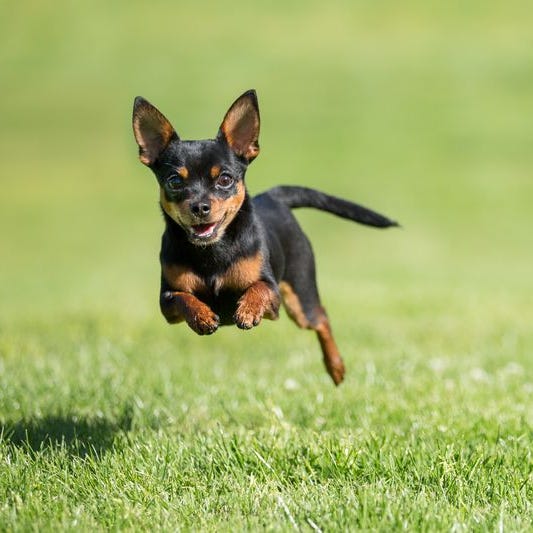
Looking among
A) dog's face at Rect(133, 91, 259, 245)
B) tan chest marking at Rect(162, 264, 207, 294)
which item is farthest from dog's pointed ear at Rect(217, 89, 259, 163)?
tan chest marking at Rect(162, 264, 207, 294)

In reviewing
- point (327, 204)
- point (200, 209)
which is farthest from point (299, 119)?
point (200, 209)

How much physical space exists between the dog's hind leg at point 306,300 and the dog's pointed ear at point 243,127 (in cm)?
116

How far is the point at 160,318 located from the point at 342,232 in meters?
14.1

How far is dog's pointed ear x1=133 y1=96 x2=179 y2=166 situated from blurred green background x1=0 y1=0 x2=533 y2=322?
1177 centimetres

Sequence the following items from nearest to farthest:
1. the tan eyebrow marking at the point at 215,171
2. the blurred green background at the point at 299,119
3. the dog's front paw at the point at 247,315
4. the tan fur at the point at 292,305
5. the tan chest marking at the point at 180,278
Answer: the dog's front paw at the point at 247,315 → the tan eyebrow marking at the point at 215,171 → the tan chest marking at the point at 180,278 → the tan fur at the point at 292,305 → the blurred green background at the point at 299,119

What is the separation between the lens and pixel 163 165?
466 centimetres

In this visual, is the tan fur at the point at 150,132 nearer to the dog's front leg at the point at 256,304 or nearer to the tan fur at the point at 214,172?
the tan fur at the point at 214,172

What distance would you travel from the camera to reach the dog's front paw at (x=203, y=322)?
4215 millimetres

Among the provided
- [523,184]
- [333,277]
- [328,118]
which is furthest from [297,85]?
[333,277]

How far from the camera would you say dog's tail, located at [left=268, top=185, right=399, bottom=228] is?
5988 mm

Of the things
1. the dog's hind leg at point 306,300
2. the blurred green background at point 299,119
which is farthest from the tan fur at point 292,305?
the blurred green background at point 299,119

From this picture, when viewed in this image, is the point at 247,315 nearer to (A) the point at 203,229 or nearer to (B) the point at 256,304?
(B) the point at 256,304

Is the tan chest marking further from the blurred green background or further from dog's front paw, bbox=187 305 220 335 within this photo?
the blurred green background

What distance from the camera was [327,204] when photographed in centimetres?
614
